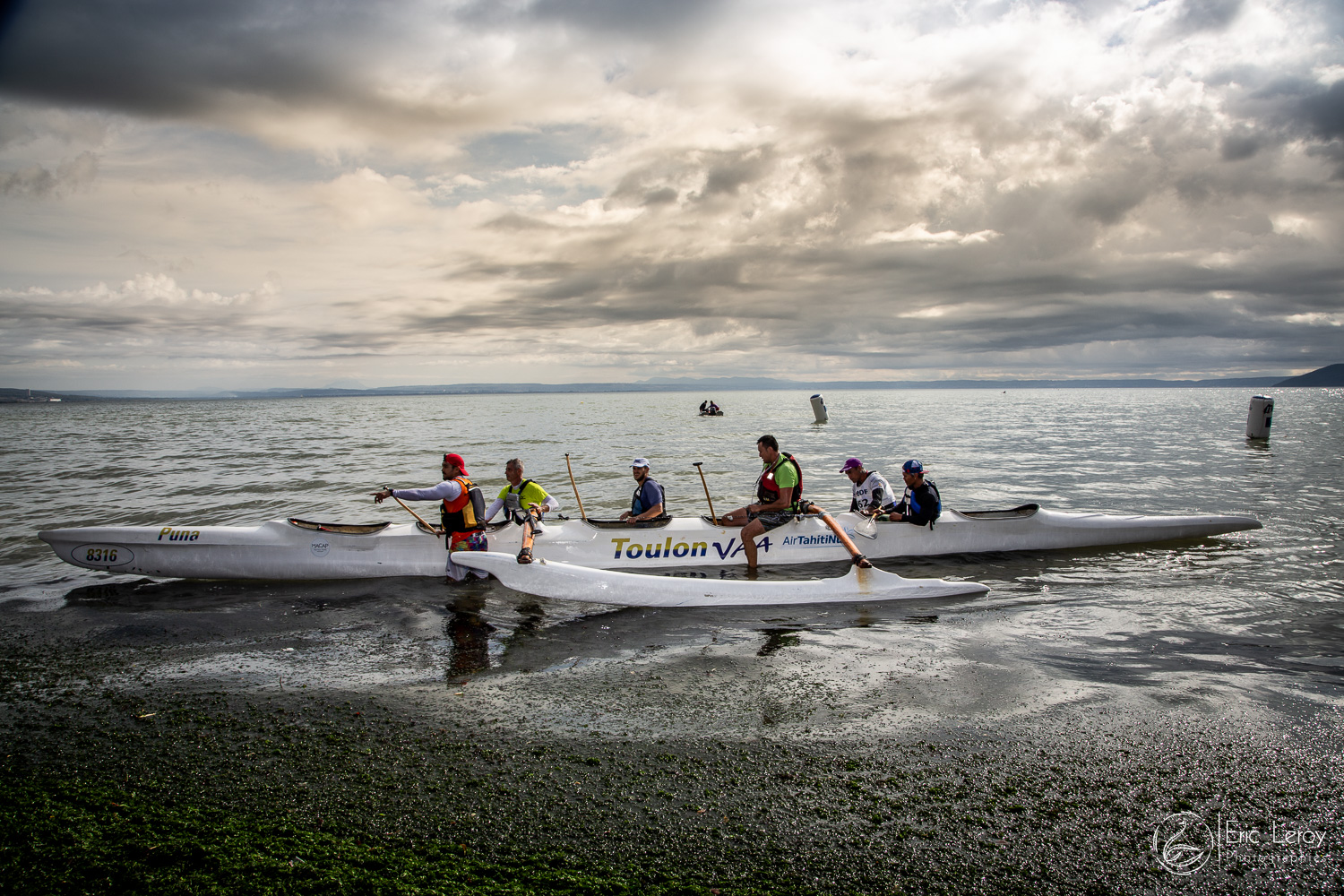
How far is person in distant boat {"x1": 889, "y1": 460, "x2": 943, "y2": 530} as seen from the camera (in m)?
9.92

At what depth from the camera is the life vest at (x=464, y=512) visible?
8797 mm

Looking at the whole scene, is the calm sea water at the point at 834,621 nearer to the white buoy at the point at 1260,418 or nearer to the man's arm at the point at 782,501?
the man's arm at the point at 782,501

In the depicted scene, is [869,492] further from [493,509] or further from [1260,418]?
[1260,418]

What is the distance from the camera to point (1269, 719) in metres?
4.63

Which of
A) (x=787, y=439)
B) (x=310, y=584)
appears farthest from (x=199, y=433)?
(x=310, y=584)

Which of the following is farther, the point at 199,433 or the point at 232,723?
the point at 199,433

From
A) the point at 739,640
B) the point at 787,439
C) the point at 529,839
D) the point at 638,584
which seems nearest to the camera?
the point at 529,839

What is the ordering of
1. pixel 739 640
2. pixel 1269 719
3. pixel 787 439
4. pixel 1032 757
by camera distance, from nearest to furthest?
pixel 1032 757, pixel 1269 719, pixel 739 640, pixel 787 439

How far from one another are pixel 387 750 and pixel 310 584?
579 centimetres

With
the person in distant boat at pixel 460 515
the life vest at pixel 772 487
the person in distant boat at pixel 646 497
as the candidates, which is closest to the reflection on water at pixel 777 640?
the life vest at pixel 772 487

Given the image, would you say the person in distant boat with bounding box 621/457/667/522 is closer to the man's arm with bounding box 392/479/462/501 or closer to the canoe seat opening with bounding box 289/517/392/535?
the man's arm with bounding box 392/479/462/501

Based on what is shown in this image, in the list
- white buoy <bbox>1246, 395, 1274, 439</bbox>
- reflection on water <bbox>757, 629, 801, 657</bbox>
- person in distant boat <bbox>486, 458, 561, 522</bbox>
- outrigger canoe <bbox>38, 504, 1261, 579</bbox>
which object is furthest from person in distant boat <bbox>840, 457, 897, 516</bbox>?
white buoy <bbox>1246, 395, 1274, 439</bbox>

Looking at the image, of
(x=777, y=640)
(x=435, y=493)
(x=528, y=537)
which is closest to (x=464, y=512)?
(x=435, y=493)

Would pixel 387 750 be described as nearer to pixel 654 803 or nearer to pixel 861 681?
pixel 654 803
